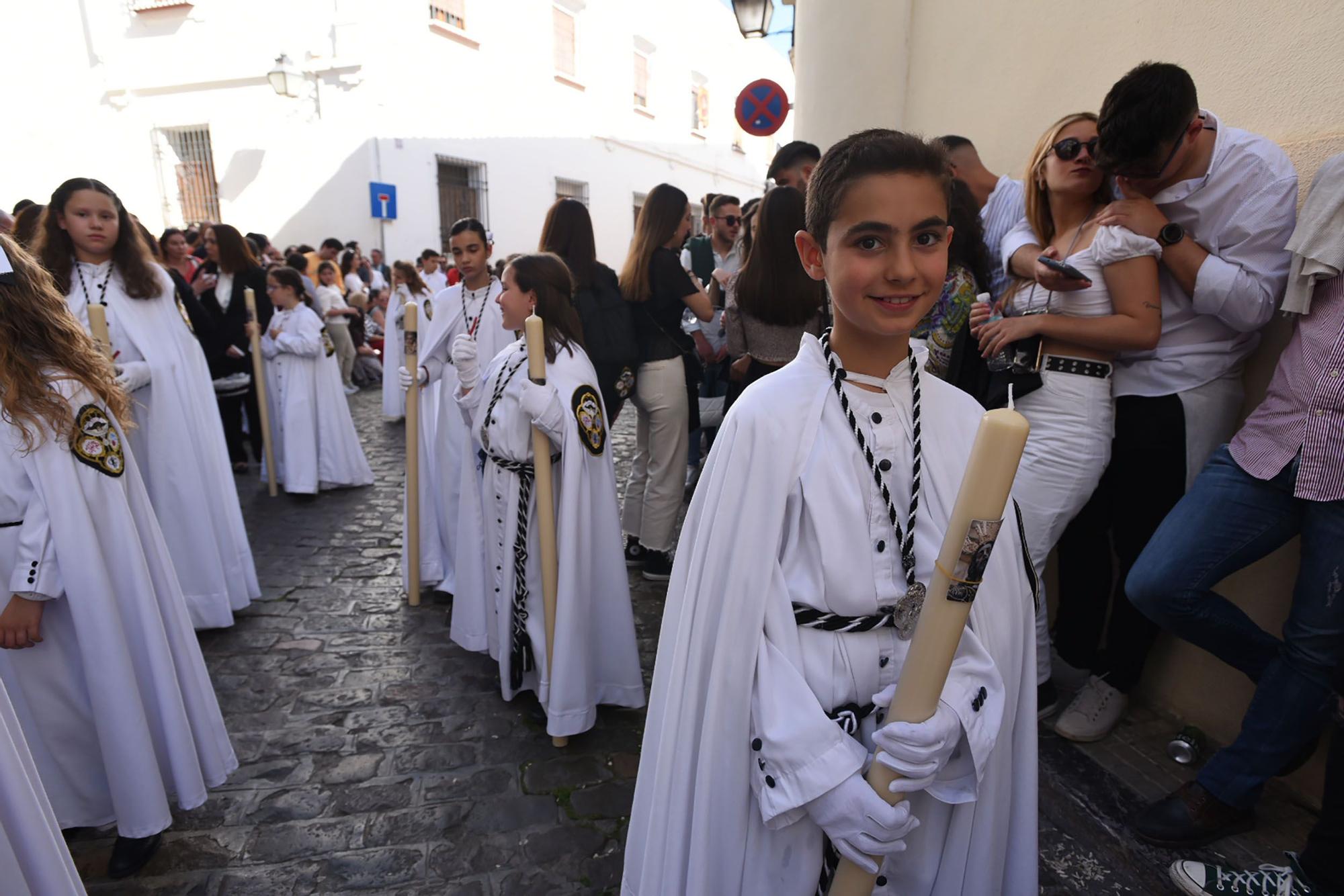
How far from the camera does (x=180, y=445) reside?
13.5 ft

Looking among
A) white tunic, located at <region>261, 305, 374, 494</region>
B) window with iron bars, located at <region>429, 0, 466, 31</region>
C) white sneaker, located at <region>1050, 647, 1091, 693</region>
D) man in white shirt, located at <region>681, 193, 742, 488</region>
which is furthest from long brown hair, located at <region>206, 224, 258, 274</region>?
window with iron bars, located at <region>429, 0, 466, 31</region>

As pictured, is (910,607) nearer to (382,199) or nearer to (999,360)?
(999,360)

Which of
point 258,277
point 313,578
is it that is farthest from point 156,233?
point 313,578

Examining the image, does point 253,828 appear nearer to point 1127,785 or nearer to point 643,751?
point 643,751

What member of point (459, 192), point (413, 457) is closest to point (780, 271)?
point (413, 457)

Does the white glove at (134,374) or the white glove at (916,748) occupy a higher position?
the white glove at (134,374)

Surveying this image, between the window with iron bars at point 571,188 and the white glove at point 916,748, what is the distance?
19.2 meters

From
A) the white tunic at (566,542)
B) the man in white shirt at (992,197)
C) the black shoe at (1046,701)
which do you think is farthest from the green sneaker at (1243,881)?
the man in white shirt at (992,197)

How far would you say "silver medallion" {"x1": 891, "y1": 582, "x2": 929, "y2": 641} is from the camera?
1.44m

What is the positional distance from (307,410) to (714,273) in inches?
156

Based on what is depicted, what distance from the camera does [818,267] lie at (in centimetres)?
167

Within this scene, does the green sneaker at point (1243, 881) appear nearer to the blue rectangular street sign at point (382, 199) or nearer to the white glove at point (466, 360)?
the white glove at point (466, 360)

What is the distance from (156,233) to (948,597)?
60.2ft

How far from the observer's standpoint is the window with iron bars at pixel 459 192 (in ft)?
53.5
